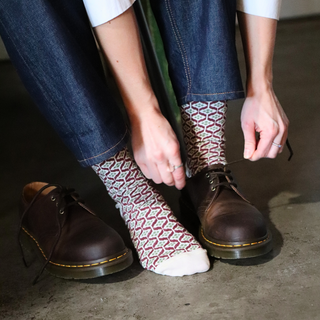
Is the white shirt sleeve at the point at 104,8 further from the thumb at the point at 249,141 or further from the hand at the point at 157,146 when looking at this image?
the thumb at the point at 249,141

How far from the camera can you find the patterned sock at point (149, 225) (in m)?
0.68

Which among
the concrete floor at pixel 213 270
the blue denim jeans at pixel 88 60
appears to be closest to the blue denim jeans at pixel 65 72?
the blue denim jeans at pixel 88 60

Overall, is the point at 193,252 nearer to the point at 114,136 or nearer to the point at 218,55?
the point at 114,136

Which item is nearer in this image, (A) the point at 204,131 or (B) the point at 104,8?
(B) the point at 104,8

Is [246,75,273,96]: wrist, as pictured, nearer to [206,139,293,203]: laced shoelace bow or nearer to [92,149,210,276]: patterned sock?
[206,139,293,203]: laced shoelace bow

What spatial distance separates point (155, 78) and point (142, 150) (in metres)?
0.20

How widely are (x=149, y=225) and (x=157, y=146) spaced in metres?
0.15

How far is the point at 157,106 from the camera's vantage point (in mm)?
698

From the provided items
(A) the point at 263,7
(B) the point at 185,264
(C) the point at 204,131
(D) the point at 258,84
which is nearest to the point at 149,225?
(B) the point at 185,264

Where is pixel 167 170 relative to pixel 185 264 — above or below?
above

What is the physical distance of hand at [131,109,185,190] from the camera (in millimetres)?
674

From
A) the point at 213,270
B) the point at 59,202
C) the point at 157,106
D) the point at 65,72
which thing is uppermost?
the point at 65,72

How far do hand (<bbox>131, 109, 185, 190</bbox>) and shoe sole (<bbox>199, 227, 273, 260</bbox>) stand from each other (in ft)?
0.41

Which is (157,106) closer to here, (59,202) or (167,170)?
(167,170)
